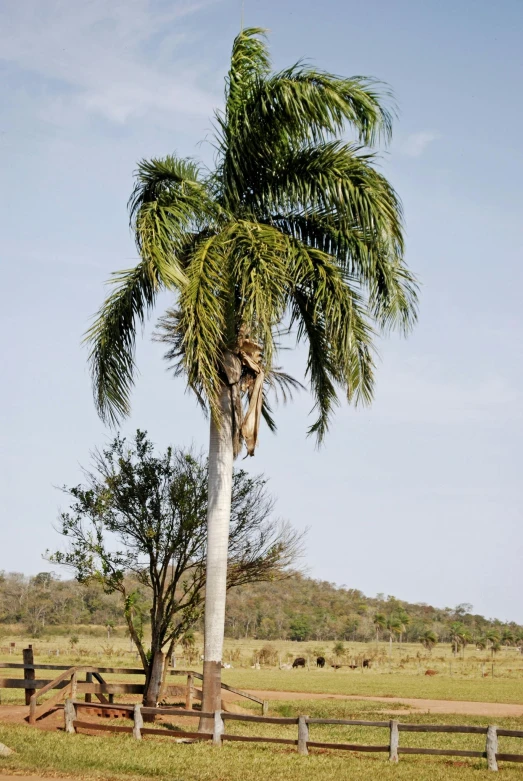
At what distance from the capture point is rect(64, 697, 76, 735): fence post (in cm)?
1912

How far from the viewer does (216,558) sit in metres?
18.2

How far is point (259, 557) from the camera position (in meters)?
26.4

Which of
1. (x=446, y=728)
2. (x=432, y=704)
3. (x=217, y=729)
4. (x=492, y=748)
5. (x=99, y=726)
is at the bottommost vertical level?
(x=432, y=704)

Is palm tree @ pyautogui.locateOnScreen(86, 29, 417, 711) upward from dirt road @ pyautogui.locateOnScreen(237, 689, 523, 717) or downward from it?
upward

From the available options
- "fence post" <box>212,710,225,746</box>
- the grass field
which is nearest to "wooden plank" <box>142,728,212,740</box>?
"fence post" <box>212,710,225,746</box>

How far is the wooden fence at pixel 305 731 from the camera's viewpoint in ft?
50.2

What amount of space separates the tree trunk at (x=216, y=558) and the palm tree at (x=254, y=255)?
25 millimetres

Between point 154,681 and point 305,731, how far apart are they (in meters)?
7.27

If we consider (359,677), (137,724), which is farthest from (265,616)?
(137,724)

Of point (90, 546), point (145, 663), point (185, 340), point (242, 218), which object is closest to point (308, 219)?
point (242, 218)

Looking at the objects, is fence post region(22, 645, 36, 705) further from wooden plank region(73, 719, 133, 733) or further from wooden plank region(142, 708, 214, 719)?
wooden plank region(142, 708, 214, 719)

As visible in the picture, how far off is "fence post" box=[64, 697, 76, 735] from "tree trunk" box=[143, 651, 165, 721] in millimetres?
3599

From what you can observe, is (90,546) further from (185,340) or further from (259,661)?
(259,661)

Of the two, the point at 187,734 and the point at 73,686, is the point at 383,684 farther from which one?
the point at 187,734
